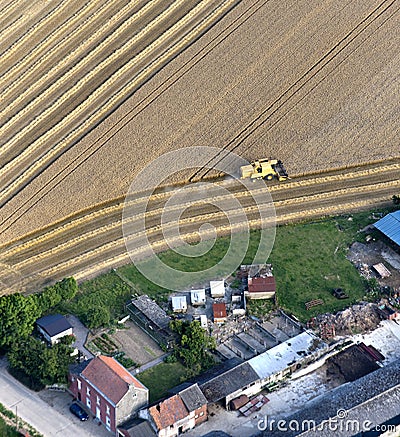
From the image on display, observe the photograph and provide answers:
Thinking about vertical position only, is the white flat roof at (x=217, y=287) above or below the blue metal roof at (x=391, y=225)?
above

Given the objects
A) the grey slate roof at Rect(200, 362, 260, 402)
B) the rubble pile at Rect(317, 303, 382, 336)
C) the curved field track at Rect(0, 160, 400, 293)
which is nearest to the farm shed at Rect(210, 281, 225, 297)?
the curved field track at Rect(0, 160, 400, 293)

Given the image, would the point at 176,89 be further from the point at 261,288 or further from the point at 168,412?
the point at 168,412

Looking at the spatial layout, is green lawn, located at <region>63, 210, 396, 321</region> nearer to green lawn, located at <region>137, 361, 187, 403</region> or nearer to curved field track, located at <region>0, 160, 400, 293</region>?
curved field track, located at <region>0, 160, 400, 293</region>

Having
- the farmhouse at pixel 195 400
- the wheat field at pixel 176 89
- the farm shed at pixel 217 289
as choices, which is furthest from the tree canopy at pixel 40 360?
the wheat field at pixel 176 89

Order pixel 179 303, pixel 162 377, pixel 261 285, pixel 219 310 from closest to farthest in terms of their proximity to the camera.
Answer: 1. pixel 162 377
2. pixel 219 310
3. pixel 179 303
4. pixel 261 285

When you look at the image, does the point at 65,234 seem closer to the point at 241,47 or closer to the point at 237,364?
the point at 237,364

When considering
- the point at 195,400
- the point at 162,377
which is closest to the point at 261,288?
the point at 162,377

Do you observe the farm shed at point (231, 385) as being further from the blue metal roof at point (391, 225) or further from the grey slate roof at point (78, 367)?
the blue metal roof at point (391, 225)
